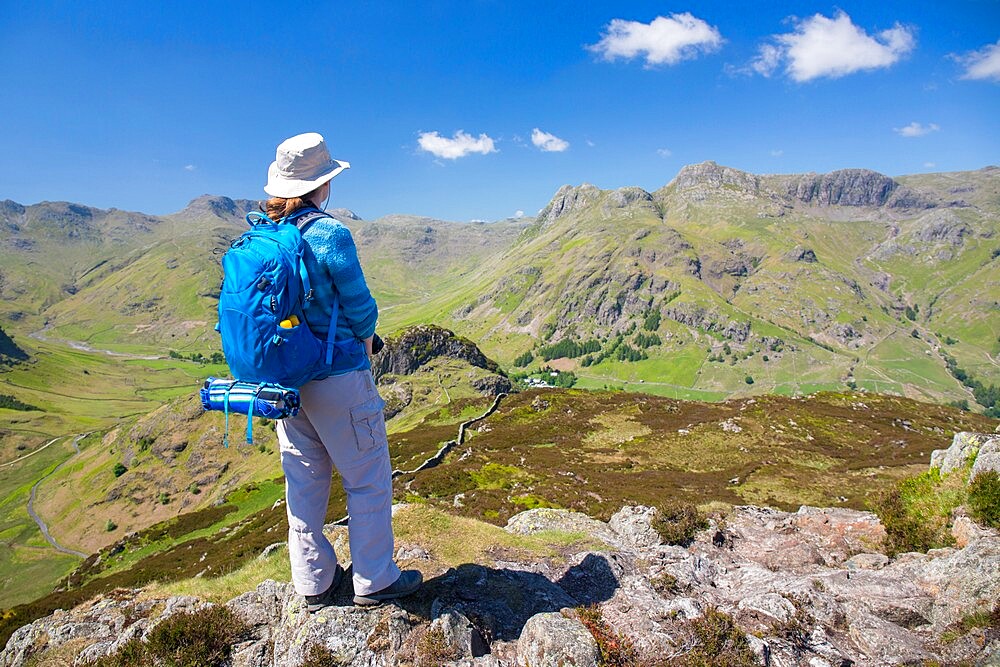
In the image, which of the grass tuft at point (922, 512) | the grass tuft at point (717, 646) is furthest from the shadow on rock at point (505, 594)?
the grass tuft at point (922, 512)

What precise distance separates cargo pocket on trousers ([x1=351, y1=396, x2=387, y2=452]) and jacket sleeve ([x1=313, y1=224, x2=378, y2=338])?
1064 mm

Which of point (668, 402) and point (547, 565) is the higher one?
point (547, 565)

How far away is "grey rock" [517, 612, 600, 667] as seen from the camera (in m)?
6.96

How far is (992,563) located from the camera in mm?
8391

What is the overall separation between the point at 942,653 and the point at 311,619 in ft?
32.2

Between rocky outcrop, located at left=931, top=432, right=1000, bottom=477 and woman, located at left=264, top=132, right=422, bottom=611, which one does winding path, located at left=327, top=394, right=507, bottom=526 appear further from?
rocky outcrop, located at left=931, top=432, right=1000, bottom=477

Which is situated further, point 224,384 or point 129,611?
point 129,611

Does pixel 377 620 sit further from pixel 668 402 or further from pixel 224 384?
pixel 668 402

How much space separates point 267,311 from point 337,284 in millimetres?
971

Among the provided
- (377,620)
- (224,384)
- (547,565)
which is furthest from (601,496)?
(224,384)

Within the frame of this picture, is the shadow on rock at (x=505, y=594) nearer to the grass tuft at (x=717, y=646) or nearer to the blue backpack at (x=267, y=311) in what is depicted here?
the grass tuft at (x=717, y=646)

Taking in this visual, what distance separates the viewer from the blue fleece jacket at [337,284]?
A: 6.04m

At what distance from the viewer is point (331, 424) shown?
642 centimetres

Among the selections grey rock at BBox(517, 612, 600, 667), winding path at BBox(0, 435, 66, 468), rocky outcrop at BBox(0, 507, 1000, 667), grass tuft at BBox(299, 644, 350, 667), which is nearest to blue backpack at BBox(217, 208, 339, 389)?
grass tuft at BBox(299, 644, 350, 667)
